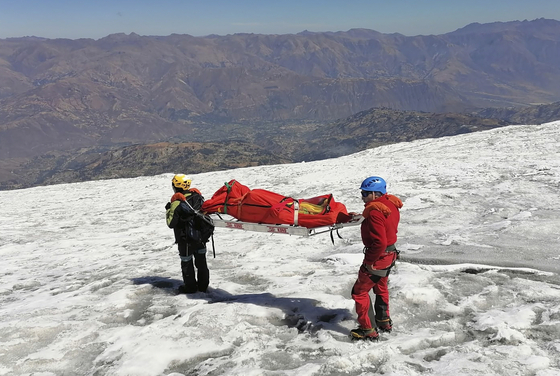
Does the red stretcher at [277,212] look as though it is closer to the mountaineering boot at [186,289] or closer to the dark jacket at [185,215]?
the dark jacket at [185,215]

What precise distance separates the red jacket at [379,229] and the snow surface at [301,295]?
4.38 feet

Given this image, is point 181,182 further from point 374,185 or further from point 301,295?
point 374,185

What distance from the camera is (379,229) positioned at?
21.2ft

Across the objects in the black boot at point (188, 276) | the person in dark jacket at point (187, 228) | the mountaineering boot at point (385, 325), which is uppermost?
the person in dark jacket at point (187, 228)

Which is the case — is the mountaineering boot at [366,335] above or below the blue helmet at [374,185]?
below

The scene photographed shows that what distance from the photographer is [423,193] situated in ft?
57.1

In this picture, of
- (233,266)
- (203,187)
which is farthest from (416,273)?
(203,187)

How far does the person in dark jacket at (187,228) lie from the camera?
8922 mm

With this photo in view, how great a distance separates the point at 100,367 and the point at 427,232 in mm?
10267

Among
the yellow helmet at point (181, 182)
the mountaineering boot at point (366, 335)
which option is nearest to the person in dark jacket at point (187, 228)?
the yellow helmet at point (181, 182)

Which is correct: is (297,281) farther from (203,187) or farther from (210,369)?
(203,187)

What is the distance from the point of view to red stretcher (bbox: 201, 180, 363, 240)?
811 cm

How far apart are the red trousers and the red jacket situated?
0.26 meters

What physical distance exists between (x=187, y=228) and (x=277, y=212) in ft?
7.47
